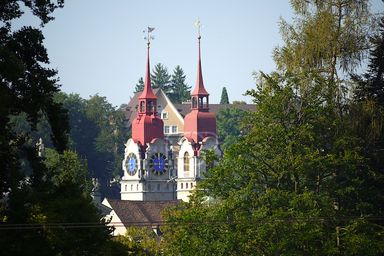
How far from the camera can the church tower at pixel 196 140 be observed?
593 feet

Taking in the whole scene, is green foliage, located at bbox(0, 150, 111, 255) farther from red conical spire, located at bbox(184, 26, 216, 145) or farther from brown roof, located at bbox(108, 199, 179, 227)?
red conical spire, located at bbox(184, 26, 216, 145)

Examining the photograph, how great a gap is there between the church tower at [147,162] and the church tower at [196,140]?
86.1 inches

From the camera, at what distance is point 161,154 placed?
608 ft

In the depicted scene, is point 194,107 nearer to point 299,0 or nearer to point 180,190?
point 180,190

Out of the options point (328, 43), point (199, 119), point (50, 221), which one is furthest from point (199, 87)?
point (50, 221)

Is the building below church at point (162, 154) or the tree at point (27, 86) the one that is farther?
the building below church at point (162, 154)

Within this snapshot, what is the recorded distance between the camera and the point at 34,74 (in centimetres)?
4338

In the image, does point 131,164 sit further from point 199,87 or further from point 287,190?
point 287,190

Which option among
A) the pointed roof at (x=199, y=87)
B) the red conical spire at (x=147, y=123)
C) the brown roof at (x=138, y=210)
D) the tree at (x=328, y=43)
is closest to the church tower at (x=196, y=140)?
the pointed roof at (x=199, y=87)

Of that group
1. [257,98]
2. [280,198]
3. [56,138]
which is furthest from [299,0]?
[56,138]

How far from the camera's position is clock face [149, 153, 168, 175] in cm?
18412

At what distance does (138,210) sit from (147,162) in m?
51.2

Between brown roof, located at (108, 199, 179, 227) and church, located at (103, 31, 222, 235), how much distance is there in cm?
4039

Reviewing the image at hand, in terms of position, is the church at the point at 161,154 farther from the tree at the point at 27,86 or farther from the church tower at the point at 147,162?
the tree at the point at 27,86
